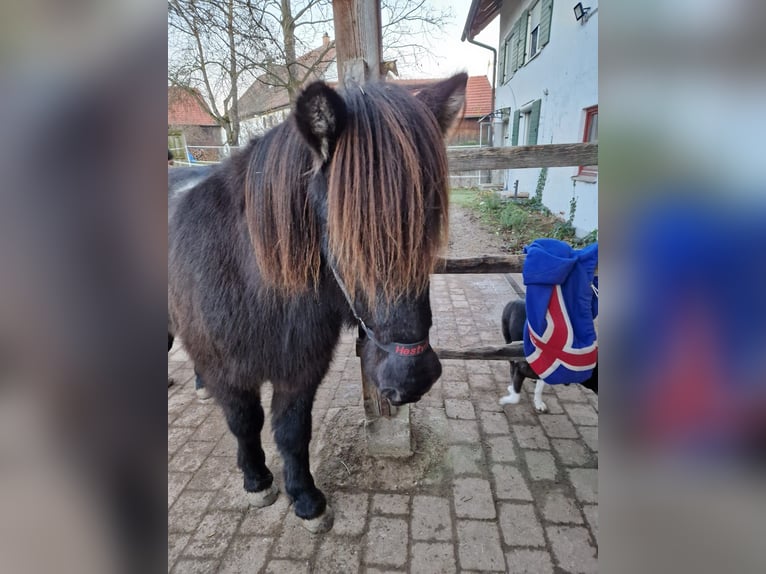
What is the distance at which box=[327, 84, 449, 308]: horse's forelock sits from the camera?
128 cm

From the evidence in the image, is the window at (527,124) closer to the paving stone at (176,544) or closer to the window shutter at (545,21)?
the window shutter at (545,21)

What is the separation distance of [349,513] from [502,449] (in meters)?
1.20

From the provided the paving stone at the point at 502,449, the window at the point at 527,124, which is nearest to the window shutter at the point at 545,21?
the window at the point at 527,124

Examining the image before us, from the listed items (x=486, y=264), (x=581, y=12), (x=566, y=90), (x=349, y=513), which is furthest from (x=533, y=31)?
(x=349, y=513)

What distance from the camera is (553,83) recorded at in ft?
31.2

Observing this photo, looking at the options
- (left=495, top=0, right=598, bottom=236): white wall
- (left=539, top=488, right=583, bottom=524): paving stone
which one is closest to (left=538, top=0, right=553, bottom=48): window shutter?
(left=495, top=0, right=598, bottom=236): white wall

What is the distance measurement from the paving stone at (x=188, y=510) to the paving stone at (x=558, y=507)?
2120 mm

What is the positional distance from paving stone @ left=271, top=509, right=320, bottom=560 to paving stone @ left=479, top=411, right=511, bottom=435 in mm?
1508

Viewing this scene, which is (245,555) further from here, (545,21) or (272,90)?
(545,21)

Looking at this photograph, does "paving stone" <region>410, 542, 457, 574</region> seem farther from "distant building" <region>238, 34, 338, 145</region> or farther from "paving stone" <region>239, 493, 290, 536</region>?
"distant building" <region>238, 34, 338, 145</region>
